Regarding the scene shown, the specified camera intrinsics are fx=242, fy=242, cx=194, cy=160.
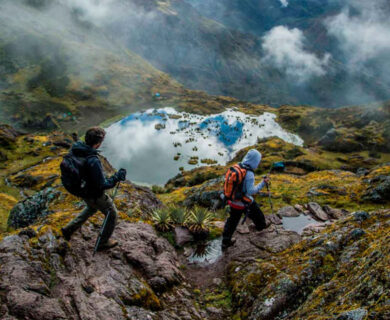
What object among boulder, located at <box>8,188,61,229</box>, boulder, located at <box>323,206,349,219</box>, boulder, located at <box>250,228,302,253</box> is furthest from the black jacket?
boulder, located at <box>323,206,349,219</box>

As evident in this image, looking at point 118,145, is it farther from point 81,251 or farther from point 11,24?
point 11,24

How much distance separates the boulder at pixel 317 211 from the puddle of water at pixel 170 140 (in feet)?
136

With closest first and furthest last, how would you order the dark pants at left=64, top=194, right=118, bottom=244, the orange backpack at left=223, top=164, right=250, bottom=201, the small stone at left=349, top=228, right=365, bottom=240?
1. the small stone at left=349, top=228, right=365, bottom=240
2. the dark pants at left=64, top=194, right=118, bottom=244
3. the orange backpack at left=223, top=164, right=250, bottom=201

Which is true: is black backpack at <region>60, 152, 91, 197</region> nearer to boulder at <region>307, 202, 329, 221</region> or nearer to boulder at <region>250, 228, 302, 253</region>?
boulder at <region>250, 228, 302, 253</region>

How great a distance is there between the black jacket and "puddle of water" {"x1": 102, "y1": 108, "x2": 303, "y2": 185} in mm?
46694

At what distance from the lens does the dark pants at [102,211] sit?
6.77m

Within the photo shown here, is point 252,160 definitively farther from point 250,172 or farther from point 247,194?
point 247,194

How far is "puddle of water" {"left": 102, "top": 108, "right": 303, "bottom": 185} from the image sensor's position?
6291cm

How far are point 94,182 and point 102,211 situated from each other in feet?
3.94

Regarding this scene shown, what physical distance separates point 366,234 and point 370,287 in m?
3.53

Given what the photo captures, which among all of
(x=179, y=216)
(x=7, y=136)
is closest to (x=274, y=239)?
(x=179, y=216)

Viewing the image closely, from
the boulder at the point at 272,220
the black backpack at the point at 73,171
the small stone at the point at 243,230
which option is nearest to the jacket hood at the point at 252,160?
the small stone at the point at 243,230

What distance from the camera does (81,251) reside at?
23.2ft

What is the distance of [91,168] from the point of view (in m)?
6.01
